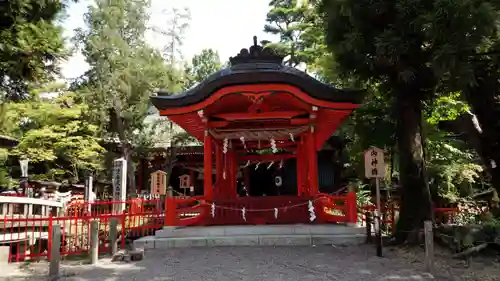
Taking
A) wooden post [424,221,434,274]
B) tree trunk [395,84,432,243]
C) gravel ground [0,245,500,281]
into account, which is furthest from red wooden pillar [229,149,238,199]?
wooden post [424,221,434,274]

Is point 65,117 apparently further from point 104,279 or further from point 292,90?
point 104,279

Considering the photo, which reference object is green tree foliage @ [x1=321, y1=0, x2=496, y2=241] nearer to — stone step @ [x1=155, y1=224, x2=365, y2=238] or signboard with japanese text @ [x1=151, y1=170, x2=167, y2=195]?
stone step @ [x1=155, y1=224, x2=365, y2=238]

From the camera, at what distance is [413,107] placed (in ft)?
30.3

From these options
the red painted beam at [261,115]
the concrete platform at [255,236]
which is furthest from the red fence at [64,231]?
the red painted beam at [261,115]

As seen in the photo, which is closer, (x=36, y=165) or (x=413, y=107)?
(x=413, y=107)

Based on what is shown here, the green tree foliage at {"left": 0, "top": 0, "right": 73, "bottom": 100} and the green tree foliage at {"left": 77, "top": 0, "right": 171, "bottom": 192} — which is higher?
the green tree foliage at {"left": 77, "top": 0, "right": 171, "bottom": 192}

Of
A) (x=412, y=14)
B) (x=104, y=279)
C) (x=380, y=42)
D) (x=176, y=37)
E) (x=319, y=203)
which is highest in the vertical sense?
(x=176, y=37)

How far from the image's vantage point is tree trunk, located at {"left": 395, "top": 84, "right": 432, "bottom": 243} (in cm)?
866

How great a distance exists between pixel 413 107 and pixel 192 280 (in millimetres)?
6382

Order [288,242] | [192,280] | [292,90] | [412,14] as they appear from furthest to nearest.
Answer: [292,90] → [288,242] → [412,14] → [192,280]

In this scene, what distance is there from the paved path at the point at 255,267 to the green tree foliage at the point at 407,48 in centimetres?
199

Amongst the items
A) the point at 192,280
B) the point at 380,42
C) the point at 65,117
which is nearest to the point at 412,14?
the point at 380,42

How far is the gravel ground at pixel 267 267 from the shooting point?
612 centimetres

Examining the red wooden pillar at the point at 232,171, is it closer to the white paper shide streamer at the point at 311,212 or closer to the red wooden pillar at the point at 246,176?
the white paper shide streamer at the point at 311,212
